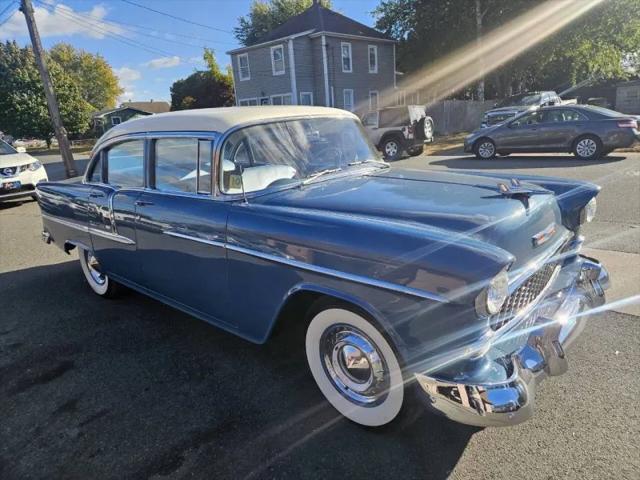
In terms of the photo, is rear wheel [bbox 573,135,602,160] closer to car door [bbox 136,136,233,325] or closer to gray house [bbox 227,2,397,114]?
car door [bbox 136,136,233,325]

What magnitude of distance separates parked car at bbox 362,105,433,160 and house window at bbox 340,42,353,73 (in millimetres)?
13481

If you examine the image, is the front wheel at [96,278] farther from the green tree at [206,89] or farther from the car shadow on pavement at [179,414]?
the green tree at [206,89]

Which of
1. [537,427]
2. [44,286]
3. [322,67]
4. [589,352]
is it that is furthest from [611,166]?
[322,67]

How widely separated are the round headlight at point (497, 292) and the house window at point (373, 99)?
28.4 metres

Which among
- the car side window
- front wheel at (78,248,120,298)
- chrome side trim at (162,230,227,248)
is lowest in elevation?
front wheel at (78,248,120,298)

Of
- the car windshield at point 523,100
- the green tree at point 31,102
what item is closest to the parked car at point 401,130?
the car windshield at point 523,100

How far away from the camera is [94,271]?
4.64m

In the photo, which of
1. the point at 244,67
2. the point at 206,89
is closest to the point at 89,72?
the point at 206,89

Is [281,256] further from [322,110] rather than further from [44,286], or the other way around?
[44,286]

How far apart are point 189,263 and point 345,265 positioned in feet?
4.45

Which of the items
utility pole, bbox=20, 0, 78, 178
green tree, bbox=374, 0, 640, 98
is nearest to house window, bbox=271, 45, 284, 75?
green tree, bbox=374, 0, 640, 98

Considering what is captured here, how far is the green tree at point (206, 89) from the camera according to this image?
4559cm

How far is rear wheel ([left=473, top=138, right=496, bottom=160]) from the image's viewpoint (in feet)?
41.6

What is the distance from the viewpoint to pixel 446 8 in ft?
87.4
